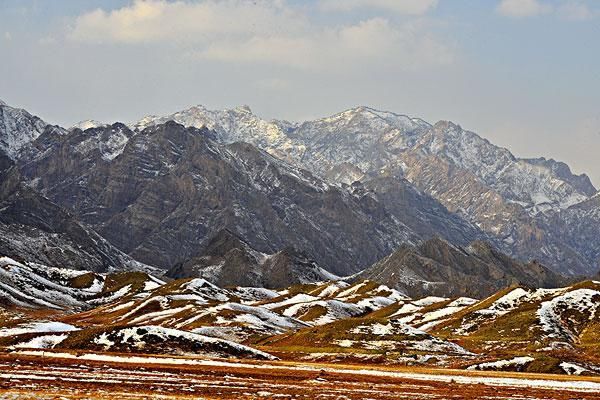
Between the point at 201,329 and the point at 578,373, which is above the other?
the point at 201,329

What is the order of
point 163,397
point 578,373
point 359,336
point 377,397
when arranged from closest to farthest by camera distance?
point 163,397 → point 377,397 → point 578,373 → point 359,336

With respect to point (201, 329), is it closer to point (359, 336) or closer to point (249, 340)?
point (249, 340)

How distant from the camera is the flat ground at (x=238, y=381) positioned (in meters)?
55.8

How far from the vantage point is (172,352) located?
349 ft

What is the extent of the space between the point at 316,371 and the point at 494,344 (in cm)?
9449

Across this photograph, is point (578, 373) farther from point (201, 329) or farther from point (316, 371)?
point (201, 329)

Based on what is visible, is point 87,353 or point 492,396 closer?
point 492,396

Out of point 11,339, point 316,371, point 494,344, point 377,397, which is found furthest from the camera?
point 494,344

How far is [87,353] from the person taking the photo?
292 ft

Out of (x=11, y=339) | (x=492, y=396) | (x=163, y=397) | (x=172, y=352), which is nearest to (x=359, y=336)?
(x=172, y=352)

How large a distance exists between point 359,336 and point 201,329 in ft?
119

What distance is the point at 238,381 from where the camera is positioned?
6681 centimetres

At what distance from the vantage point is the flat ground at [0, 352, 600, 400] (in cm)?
5584

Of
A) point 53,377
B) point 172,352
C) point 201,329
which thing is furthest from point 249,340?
point 53,377
